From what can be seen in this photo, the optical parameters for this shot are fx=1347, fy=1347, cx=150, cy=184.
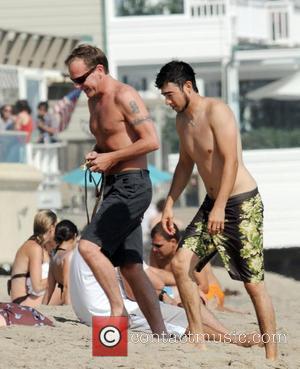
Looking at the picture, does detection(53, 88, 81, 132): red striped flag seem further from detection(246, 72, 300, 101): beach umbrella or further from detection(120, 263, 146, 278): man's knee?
detection(120, 263, 146, 278): man's knee

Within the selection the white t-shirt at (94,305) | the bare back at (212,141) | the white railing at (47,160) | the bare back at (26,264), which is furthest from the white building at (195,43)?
the bare back at (212,141)

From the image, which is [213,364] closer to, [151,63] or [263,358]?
[263,358]

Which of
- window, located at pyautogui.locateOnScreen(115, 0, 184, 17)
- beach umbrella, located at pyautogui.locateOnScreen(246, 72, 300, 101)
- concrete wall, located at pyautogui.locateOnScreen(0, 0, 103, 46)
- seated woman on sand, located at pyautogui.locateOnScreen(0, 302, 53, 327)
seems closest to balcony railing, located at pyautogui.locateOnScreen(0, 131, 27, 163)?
seated woman on sand, located at pyautogui.locateOnScreen(0, 302, 53, 327)

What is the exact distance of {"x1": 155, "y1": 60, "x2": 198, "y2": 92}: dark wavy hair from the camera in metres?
7.82

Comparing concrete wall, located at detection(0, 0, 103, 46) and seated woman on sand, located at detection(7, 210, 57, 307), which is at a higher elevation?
concrete wall, located at detection(0, 0, 103, 46)

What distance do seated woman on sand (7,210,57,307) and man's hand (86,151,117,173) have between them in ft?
11.9

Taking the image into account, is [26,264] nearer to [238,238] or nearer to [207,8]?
[238,238]

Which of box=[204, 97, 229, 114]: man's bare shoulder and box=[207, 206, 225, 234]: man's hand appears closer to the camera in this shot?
box=[207, 206, 225, 234]: man's hand

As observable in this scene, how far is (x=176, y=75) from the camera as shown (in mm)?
7820

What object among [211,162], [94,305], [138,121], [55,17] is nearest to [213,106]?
[211,162]

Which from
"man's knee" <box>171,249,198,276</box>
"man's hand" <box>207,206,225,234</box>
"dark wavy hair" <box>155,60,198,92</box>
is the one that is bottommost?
"man's knee" <box>171,249,198,276</box>

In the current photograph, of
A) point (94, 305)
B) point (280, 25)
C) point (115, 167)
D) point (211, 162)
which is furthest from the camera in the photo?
point (280, 25)

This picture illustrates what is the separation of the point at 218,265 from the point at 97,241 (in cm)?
964

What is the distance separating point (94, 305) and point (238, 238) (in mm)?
1981
